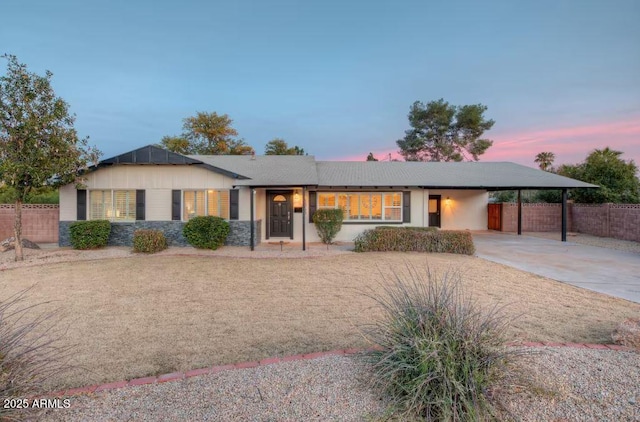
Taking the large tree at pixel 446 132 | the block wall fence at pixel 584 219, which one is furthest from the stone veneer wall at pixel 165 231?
the large tree at pixel 446 132

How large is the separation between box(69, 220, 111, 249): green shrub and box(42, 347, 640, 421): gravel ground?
11003mm

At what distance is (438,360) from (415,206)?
1252 centimetres

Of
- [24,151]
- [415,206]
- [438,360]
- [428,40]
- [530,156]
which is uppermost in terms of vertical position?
[428,40]

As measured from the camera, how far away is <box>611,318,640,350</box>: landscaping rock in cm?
348

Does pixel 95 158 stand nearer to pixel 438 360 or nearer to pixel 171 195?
pixel 171 195

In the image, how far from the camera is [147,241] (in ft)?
36.3

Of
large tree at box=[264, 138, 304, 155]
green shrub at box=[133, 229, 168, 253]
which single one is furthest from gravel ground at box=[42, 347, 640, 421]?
large tree at box=[264, 138, 304, 155]

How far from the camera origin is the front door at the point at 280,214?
1447 centimetres

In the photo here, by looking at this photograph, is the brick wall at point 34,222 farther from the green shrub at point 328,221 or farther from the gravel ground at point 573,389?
the gravel ground at point 573,389

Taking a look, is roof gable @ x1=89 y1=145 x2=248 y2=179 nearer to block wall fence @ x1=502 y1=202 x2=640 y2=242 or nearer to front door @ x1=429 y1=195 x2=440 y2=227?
front door @ x1=429 y1=195 x2=440 y2=227

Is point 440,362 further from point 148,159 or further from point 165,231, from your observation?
point 148,159

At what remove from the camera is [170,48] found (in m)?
15.8

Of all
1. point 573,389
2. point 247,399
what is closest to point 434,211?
point 573,389

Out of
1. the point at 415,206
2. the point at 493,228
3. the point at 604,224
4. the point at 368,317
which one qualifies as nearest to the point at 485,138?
the point at 493,228
